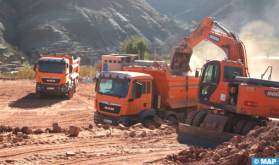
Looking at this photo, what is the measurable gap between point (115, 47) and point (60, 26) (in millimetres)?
11590

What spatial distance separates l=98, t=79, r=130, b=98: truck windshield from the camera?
9660 millimetres

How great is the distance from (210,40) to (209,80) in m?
3.67

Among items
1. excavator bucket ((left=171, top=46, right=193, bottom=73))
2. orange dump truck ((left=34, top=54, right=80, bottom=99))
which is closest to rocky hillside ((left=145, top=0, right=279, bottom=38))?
excavator bucket ((left=171, top=46, right=193, bottom=73))

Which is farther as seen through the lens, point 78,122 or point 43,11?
point 43,11

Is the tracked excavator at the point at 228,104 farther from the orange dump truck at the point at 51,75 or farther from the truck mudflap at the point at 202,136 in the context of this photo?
the orange dump truck at the point at 51,75

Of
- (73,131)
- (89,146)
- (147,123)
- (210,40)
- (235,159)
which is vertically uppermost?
(210,40)

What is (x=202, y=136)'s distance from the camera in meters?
8.49

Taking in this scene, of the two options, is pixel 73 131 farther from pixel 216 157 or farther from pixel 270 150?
pixel 270 150

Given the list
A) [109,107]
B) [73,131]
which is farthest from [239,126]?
[73,131]

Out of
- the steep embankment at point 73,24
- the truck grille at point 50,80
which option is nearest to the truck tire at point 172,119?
the truck grille at point 50,80

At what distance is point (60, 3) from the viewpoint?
6106 cm

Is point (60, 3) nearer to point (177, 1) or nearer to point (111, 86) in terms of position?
point (111, 86)

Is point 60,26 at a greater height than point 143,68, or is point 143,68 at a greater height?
point 60,26

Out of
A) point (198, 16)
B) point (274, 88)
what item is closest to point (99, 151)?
point (274, 88)
